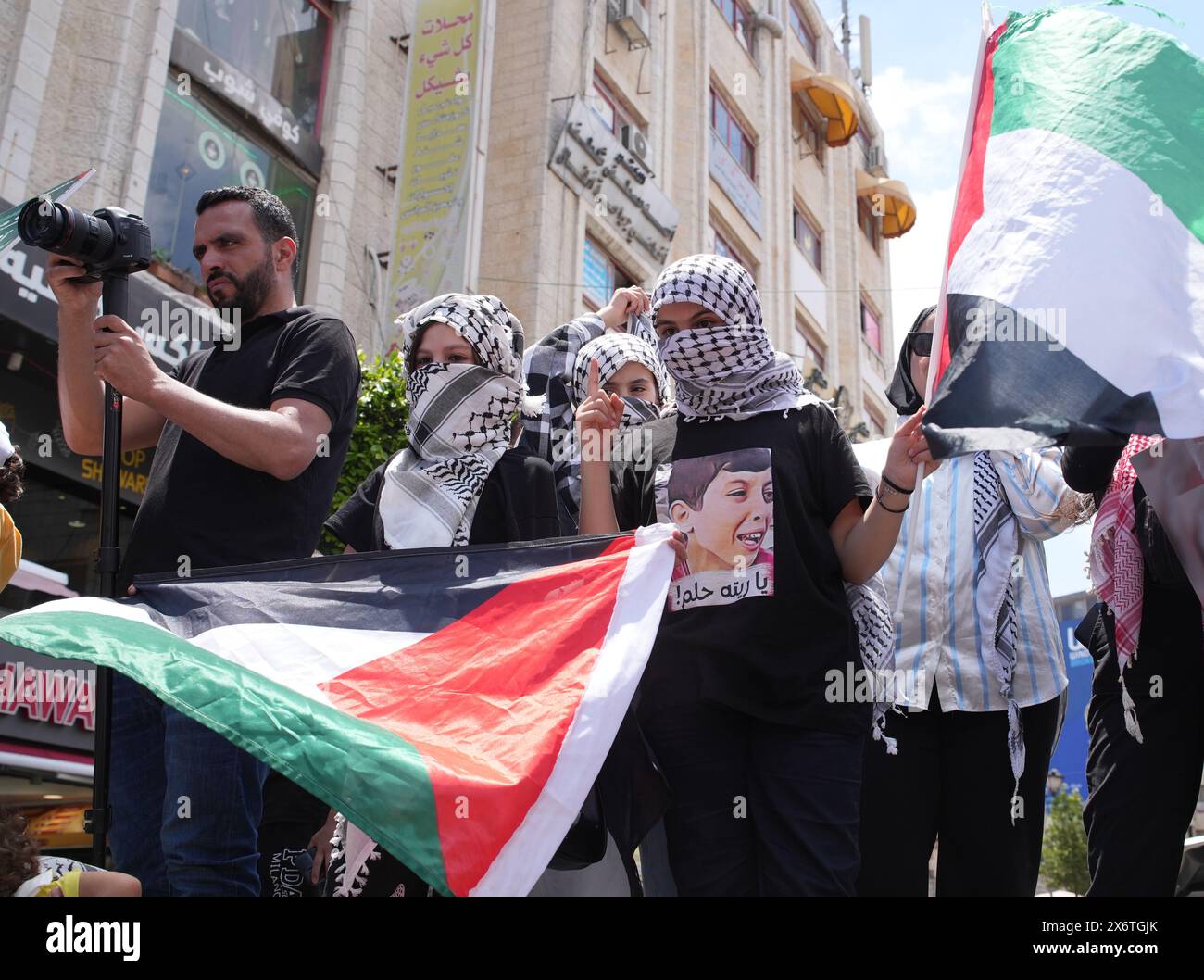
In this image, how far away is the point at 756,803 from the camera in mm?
2904

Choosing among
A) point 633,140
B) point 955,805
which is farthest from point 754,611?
point 633,140

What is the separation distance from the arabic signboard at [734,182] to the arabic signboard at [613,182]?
14.2 feet

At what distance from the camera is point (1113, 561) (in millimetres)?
3447

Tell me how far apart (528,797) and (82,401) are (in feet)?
6.41

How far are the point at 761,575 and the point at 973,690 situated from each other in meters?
0.86

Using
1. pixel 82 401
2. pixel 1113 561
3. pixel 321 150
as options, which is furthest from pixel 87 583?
pixel 1113 561

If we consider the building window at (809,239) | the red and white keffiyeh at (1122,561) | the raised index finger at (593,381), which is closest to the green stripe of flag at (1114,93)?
the red and white keffiyeh at (1122,561)

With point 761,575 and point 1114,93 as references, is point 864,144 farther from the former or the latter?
point 761,575

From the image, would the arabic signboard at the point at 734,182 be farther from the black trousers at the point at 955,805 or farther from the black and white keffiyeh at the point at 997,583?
the black trousers at the point at 955,805

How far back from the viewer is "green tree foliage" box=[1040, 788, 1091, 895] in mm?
22703

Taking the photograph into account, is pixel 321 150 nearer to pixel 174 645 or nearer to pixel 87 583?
pixel 87 583

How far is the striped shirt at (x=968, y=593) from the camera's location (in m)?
3.51

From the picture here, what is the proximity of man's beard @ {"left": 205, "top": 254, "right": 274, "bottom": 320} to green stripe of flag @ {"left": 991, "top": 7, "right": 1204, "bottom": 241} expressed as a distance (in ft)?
6.91
